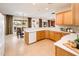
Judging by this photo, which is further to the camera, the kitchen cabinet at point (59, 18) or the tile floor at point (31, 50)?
the kitchen cabinet at point (59, 18)

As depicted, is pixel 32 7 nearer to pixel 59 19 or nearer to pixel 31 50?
pixel 59 19

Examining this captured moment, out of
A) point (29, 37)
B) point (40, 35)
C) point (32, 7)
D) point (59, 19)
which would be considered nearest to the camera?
point (59, 19)

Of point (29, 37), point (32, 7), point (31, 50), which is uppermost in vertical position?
point (32, 7)

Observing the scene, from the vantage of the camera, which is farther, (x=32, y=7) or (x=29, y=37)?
(x=29, y=37)

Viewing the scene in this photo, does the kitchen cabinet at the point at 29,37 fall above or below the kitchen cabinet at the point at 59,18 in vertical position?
below

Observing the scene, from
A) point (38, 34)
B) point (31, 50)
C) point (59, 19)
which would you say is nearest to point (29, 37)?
point (38, 34)

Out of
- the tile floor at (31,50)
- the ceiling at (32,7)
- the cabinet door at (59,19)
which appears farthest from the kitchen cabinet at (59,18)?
the tile floor at (31,50)

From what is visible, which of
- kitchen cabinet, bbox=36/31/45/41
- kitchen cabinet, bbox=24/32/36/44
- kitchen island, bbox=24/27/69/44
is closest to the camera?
kitchen island, bbox=24/27/69/44

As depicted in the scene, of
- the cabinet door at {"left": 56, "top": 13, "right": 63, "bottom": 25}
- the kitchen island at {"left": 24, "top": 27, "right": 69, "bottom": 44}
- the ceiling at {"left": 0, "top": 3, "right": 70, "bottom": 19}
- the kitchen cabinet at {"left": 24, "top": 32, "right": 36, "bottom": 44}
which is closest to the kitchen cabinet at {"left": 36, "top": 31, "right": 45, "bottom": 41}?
the kitchen island at {"left": 24, "top": 27, "right": 69, "bottom": 44}

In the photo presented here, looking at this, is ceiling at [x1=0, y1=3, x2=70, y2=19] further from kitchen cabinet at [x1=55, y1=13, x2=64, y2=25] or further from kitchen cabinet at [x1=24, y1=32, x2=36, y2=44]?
kitchen cabinet at [x1=24, y1=32, x2=36, y2=44]

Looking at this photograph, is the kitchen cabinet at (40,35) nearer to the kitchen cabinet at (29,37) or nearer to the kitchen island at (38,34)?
the kitchen island at (38,34)

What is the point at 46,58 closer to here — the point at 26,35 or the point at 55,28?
the point at 55,28

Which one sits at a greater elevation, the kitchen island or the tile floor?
the kitchen island

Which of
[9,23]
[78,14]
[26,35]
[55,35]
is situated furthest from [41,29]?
[78,14]
